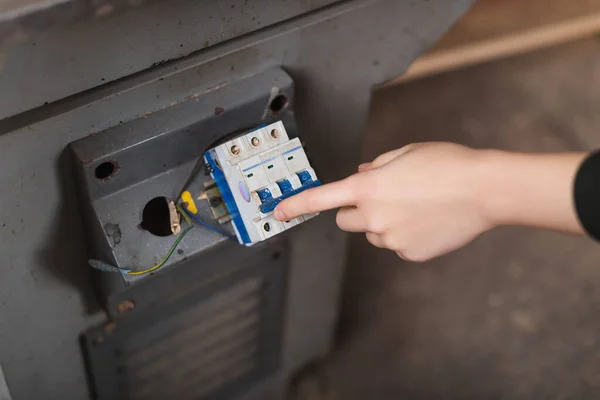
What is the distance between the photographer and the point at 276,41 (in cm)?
71

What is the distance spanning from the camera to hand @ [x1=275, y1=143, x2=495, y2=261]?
627 mm

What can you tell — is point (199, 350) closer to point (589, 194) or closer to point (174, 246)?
point (174, 246)

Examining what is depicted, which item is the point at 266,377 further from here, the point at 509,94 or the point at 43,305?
the point at 509,94

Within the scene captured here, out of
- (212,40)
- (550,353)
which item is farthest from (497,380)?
(212,40)

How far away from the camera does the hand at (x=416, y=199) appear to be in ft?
2.06

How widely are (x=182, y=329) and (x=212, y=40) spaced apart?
47cm

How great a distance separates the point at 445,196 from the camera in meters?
0.63

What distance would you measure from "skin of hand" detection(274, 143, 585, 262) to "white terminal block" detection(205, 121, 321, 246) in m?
0.03

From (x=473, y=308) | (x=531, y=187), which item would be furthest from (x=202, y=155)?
(x=473, y=308)

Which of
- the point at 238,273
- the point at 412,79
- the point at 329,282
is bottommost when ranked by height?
the point at 329,282

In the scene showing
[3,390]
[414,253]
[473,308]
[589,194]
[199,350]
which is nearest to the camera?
[589,194]

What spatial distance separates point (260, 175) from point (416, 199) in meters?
0.16

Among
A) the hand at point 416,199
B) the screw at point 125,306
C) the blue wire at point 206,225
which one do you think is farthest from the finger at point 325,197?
the screw at point 125,306

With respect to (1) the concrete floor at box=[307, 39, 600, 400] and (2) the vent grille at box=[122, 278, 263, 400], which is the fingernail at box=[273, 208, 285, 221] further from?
(1) the concrete floor at box=[307, 39, 600, 400]
